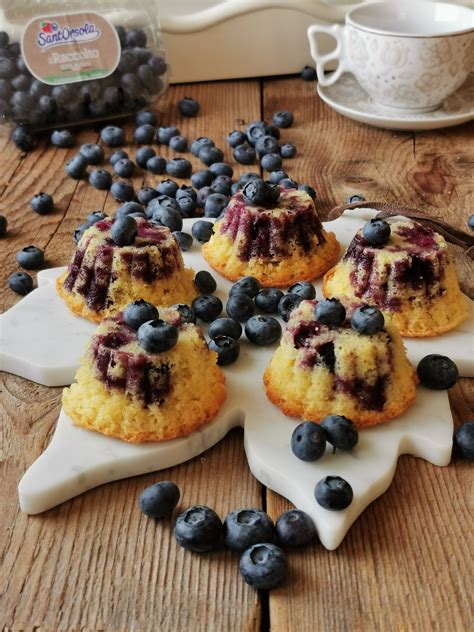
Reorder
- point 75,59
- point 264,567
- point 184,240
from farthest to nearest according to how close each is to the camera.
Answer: point 75,59 → point 184,240 → point 264,567

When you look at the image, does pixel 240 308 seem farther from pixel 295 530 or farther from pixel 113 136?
pixel 113 136

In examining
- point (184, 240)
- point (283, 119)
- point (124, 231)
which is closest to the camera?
point (124, 231)

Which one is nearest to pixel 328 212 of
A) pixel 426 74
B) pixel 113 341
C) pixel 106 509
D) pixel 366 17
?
pixel 426 74

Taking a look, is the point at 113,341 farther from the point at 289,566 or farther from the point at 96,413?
the point at 289,566

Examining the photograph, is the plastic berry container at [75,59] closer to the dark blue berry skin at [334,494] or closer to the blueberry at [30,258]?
the blueberry at [30,258]

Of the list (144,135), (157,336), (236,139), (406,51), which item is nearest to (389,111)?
(406,51)

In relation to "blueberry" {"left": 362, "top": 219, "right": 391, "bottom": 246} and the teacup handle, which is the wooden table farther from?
the teacup handle
